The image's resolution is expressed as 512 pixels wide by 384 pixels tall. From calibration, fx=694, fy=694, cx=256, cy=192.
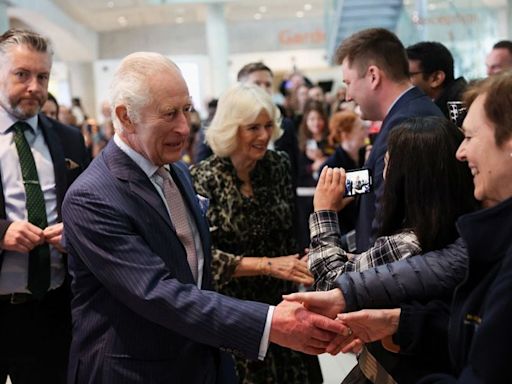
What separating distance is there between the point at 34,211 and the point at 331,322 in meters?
1.42

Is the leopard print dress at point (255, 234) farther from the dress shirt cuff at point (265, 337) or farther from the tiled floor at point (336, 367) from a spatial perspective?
the tiled floor at point (336, 367)

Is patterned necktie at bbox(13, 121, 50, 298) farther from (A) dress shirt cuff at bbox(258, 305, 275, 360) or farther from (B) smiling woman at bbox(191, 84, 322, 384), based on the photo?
(A) dress shirt cuff at bbox(258, 305, 275, 360)

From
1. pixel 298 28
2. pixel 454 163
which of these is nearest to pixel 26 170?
pixel 454 163

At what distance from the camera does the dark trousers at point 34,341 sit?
2.76 metres

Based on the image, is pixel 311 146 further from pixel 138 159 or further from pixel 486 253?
pixel 486 253

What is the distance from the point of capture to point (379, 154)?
2662mm

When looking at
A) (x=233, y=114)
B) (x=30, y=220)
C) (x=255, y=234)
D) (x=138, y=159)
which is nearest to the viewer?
(x=138, y=159)

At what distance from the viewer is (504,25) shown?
607 centimetres

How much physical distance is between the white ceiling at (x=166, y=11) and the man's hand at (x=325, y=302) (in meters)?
18.4

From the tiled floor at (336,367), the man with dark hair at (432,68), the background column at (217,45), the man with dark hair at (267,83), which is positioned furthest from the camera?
the background column at (217,45)

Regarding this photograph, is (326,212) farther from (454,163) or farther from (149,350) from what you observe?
(149,350)

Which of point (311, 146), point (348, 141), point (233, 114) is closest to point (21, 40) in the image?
point (233, 114)

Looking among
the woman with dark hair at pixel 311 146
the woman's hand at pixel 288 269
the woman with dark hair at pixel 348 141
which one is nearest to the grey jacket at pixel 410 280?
the woman's hand at pixel 288 269

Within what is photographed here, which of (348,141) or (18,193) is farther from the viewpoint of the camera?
(348,141)
